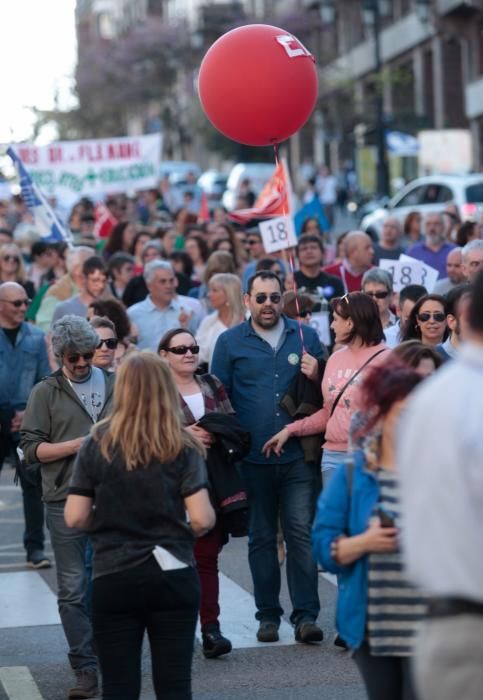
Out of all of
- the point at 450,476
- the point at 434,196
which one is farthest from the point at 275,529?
the point at 434,196

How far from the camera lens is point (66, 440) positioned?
7711 mm

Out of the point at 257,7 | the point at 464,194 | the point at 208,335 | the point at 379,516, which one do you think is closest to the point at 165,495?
the point at 379,516

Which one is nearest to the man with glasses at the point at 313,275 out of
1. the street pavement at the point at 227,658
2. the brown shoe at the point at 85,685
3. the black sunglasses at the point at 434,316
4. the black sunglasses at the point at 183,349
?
the street pavement at the point at 227,658

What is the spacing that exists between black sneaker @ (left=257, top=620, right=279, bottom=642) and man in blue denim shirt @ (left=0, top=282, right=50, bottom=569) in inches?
89.9

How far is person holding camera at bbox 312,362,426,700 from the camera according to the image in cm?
499

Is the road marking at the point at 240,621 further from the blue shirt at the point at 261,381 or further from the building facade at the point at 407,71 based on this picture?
the building facade at the point at 407,71

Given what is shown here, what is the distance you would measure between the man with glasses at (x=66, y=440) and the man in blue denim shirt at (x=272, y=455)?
3.75ft

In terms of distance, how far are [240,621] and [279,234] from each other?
12.5 feet

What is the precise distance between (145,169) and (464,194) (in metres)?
6.00

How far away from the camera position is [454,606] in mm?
3844

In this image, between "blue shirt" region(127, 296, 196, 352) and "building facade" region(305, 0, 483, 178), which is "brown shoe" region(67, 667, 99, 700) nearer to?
"blue shirt" region(127, 296, 196, 352)

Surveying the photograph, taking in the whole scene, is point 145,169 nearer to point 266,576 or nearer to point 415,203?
point 415,203

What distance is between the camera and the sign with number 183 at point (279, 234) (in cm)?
1144

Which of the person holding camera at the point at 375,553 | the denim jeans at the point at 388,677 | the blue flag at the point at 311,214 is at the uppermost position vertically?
the blue flag at the point at 311,214
